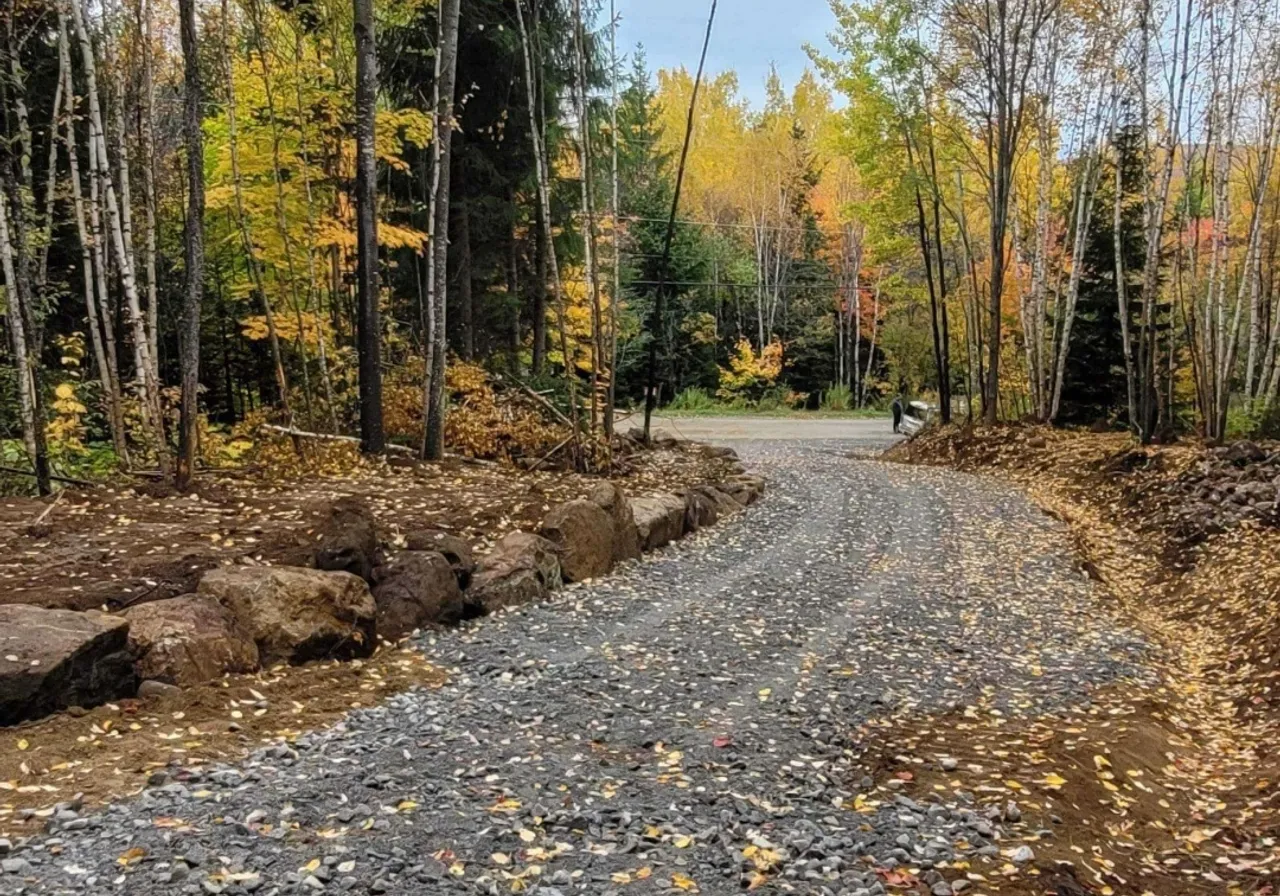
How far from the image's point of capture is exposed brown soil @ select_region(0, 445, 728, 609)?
5043 millimetres

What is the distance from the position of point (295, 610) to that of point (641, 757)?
8.01 ft

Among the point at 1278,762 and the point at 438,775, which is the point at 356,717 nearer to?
the point at 438,775

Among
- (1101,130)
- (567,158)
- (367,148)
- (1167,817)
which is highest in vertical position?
(1101,130)

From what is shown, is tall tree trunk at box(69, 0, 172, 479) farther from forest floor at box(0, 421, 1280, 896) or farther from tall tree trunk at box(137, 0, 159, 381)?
forest floor at box(0, 421, 1280, 896)

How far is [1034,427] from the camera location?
16.0 metres

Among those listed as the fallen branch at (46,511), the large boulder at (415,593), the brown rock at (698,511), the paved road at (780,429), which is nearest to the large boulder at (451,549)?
the large boulder at (415,593)

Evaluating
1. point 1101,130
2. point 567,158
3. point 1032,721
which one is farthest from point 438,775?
point 1101,130

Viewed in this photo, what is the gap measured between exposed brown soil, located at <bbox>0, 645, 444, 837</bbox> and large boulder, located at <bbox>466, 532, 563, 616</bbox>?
138 cm

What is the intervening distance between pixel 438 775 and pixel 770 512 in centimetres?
803

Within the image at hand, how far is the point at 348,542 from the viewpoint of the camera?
5.83m

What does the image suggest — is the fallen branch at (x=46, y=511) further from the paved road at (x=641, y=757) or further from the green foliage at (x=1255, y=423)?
the green foliage at (x=1255, y=423)

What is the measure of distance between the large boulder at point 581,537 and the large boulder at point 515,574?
158 millimetres

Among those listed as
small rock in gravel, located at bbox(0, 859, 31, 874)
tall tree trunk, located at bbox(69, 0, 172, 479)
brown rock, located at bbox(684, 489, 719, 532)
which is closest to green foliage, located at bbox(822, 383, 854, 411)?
brown rock, located at bbox(684, 489, 719, 532)

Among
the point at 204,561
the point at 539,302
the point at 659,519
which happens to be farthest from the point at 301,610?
the point at 539,302
